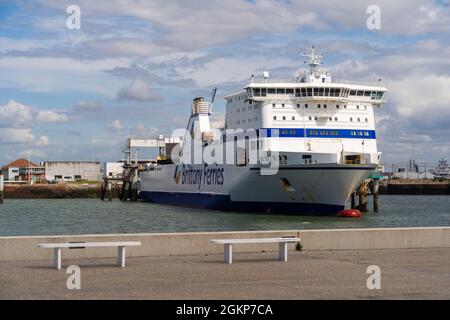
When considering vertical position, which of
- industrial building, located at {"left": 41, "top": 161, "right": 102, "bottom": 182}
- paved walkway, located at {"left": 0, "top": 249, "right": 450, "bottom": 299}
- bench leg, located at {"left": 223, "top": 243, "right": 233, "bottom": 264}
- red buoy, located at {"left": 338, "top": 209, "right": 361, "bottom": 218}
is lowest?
red buoy, located at {"left": 338, "top": 209, "right": 361, "bottom": 218}

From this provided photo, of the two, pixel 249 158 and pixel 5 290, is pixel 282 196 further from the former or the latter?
pixel 5 290

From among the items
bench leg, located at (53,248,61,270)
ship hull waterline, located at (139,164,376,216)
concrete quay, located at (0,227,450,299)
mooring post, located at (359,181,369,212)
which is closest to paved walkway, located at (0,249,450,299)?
concrete quay, located at (0,227,450,299)

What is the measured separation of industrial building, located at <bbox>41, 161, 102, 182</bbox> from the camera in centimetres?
12912

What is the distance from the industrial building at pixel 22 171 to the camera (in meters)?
132

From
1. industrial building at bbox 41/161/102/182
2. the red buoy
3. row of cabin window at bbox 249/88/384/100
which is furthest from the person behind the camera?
industrial building at bbox 41/161/102/182

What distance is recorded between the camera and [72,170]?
429ft

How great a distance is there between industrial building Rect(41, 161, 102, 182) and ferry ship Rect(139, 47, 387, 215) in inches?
3588

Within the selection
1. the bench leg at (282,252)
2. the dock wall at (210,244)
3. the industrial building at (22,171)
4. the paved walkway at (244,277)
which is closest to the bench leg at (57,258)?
the paved walkway at (244,277)

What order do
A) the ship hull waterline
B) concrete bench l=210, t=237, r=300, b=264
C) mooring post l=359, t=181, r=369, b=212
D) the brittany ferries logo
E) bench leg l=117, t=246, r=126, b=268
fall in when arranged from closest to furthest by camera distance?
1. bench leg l=117, t=246, r=126, b=268
2. concrete bench l=210, t=237, r=300, b=264
3. the ship hull waterline
4. the brittany ferries logo
5. mooring post l=359, t=181, r=369, b=212

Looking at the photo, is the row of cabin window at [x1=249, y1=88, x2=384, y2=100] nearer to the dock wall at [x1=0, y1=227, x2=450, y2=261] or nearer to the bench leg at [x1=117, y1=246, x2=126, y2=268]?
the dock wall at [x1=0, y1=227, x2=450, y2=261]

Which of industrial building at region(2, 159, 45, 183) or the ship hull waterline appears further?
industrial building at region(2, 159, 45, 183)

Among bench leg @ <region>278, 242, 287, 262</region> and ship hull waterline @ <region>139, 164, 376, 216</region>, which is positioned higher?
ship hull waterline @ <region>139, 164, 376, 216</region>

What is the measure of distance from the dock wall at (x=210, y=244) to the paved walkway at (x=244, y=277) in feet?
0.88
